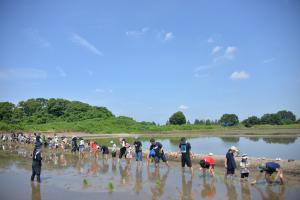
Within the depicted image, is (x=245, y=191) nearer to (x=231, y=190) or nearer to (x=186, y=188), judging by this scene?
(x=231, y=190)

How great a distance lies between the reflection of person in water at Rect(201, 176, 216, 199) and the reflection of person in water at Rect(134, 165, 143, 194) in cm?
285

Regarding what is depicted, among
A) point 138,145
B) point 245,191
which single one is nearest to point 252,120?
point 138,145

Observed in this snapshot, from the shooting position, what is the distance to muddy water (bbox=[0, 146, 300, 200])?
13062mm

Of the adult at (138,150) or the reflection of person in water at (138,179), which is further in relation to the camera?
the adult at (138,150)

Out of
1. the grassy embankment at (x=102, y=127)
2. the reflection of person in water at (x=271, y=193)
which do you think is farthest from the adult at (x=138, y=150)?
the grassy embankment at (x=102, y=127)

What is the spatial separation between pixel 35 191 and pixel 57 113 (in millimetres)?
87182

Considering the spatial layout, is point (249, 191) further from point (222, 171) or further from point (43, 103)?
point (43, 103)

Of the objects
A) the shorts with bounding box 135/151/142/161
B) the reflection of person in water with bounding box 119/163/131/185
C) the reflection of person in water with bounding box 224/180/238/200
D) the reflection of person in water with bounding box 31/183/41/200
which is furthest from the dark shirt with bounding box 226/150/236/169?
the reflection of person in water with bounding box 31/183/41/200

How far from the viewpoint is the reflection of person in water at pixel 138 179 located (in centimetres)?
1455

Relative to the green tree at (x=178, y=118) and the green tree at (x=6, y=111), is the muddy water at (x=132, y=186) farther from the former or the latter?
the green tree at (x=178, y=118)

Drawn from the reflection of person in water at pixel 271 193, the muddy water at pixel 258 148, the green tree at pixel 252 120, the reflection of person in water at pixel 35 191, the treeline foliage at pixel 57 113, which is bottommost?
the reflection of person in water at pixel 271 193

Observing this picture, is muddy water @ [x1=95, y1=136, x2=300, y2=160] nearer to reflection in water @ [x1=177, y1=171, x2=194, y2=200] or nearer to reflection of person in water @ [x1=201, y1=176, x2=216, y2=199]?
reflection in water @ [x1=177, y1=171, x2=194, y2=200]

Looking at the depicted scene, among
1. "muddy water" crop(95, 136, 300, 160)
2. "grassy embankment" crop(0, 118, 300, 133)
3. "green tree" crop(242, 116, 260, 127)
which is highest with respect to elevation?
"green tree" crop(242, 116, 260, 127)

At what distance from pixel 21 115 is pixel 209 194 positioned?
92.7 m
